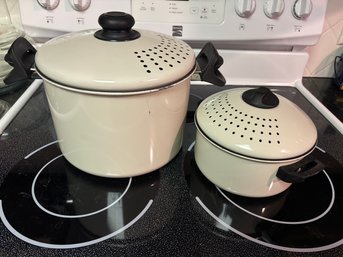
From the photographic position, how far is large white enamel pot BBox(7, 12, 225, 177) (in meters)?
0.37

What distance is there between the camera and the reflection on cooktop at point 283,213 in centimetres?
40

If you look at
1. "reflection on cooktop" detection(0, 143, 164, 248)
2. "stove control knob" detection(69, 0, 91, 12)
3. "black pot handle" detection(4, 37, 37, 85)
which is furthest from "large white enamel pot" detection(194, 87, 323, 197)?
"stove control knob" detection(69, 0, 91, 12)

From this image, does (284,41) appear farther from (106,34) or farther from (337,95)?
(106,34)

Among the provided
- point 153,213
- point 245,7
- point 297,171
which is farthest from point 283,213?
point 245,7

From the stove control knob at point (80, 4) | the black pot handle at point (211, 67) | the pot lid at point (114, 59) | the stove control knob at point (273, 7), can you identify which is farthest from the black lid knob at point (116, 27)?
the stove control knob at point (273, 7)

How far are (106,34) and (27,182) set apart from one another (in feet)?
0.79

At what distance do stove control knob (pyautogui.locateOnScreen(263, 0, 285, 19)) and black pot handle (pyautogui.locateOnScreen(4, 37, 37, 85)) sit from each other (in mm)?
458

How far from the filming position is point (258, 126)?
0.40m

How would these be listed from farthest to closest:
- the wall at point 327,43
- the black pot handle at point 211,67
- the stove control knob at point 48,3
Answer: the wall at point 327,43, the stove control knob at point 48,3, the black pot handle at point 211,67

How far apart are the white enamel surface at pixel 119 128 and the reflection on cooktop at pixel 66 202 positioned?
0.10ft

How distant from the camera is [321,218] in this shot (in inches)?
17.1

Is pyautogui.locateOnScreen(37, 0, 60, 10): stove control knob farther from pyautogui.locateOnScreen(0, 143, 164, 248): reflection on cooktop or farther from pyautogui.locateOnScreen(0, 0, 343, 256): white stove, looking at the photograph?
pyautogui.locateOnScreen(0, 143, 164, 248): reflection on cooktop

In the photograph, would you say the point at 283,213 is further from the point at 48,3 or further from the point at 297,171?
the point at 48,3

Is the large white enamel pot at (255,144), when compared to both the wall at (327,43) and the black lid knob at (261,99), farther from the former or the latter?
the wall at (327,43)
